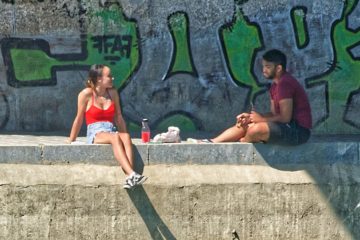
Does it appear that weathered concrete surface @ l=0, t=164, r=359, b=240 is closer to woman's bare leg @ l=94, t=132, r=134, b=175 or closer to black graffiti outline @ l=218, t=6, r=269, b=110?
woman's bare leg @ l=94, t=132, r=134, b=175

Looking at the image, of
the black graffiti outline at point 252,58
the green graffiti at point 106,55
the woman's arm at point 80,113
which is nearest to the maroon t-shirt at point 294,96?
the woman's arm at point 80,113

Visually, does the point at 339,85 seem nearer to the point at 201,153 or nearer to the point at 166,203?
the point at 201,153

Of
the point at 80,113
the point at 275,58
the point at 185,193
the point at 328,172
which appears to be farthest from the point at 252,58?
the point at 185,193

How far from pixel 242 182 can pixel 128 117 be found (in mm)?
3609

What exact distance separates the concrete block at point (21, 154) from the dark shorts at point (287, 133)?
2.57m

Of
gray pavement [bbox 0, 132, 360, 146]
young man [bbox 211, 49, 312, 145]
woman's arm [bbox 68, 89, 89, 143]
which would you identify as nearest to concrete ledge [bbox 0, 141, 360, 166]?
young man [bbox 211, 49, 312, 145]

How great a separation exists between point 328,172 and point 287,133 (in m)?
0.65

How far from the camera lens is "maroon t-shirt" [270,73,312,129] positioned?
1038 centimetres

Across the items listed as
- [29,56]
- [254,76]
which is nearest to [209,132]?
[254,76]

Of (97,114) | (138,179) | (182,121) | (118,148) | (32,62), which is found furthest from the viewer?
(182,121)

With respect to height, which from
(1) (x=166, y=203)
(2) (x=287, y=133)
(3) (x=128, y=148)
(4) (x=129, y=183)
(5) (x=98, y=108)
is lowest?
(1) (x=166, y=203)

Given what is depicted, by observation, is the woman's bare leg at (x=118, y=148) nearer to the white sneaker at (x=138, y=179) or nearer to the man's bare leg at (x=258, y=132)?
the white sneaker at (x=138, y=179)

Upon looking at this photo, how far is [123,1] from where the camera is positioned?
13.4 metres

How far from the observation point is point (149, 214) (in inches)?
402
